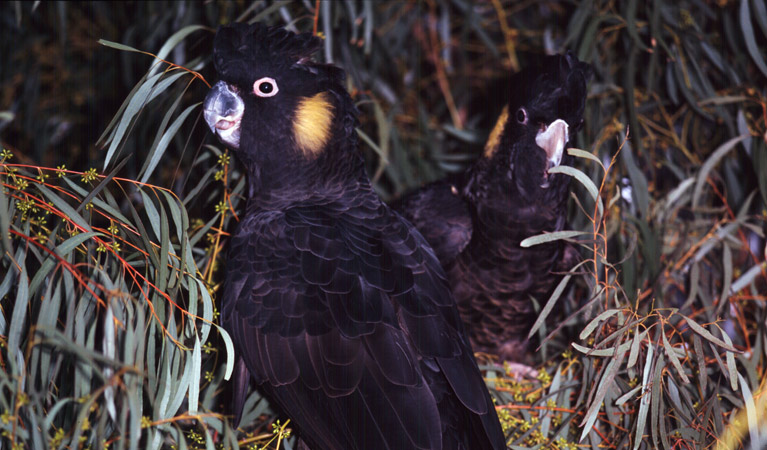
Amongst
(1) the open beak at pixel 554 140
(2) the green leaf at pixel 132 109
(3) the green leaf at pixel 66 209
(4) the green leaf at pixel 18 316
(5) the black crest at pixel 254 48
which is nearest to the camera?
(4) the green leaf at pixel 18 316

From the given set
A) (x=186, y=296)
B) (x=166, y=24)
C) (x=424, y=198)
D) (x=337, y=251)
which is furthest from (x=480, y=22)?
(x=186, y=296)

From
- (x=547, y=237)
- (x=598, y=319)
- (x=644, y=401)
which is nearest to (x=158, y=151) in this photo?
(x=547, y=237)

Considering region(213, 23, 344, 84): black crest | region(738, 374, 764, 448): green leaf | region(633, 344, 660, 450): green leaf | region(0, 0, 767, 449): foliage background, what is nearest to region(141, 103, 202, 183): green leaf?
region(0, 0, 767, 449): foliage background

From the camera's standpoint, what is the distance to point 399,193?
2.12 meters

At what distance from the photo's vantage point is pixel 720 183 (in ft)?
6.03

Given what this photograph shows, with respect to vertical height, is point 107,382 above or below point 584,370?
above

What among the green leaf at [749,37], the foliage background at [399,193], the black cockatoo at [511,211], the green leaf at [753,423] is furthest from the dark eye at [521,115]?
the green leaf at [753,423]

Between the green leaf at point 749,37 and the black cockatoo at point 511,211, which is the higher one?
the green leaf at point 749,37

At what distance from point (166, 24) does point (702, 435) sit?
165 cm

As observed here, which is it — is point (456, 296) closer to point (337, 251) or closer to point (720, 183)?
point (337, 251)

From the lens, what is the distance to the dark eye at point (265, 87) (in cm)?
132

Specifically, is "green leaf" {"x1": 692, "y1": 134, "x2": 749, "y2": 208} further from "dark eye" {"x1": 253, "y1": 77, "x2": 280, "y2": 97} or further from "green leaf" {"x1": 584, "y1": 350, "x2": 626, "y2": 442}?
"dark eye" {"x1": 253, "y1": 77, "x2": 280, "y2": 97}

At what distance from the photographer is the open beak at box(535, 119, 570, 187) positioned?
1.43 m

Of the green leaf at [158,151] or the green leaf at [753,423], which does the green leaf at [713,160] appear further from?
the green leaf at [158,151]
